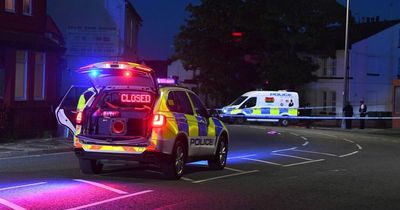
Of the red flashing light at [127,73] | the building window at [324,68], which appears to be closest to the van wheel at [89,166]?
the red flashing light at [127,73]

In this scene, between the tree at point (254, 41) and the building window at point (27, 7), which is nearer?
the building window at point (27, 7)

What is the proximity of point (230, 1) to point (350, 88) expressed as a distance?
1281 centimetres

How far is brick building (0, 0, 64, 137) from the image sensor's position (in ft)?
69.3

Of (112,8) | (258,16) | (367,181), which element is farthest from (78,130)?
(258,16)

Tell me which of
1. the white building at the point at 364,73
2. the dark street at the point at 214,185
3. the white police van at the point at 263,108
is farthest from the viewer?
the white building at the point at 364,73

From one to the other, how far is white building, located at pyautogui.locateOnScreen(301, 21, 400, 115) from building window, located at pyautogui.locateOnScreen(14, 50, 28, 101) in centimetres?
2788

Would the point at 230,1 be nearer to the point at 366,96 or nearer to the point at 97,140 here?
the point at 366,96

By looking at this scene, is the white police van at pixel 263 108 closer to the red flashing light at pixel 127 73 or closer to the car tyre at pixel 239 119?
the car tyre at pixel 239 119

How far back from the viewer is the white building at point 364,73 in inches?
1864

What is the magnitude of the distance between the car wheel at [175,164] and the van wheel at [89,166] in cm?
150

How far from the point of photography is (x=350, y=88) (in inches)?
1874

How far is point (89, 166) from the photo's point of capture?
11234 millimetres

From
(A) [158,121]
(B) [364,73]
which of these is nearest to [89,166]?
(A) [158,121]

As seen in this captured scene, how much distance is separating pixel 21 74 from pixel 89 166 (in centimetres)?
1244
